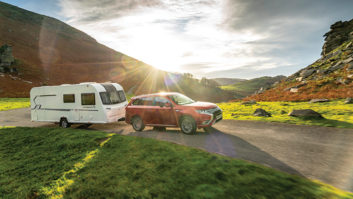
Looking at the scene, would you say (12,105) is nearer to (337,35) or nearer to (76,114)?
(76,114)

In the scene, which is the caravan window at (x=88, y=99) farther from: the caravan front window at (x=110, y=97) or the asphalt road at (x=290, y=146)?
the asphalt road at (x=290, y=146)

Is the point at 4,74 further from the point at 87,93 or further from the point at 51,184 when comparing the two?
the point at 51,184

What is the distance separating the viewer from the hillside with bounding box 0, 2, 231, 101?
179 feet

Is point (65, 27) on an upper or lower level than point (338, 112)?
upper

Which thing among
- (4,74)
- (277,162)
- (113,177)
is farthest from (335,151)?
(4,74)

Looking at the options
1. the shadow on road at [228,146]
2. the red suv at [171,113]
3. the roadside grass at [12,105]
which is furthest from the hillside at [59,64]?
the shadow on road at [228,146]

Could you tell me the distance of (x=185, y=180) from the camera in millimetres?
4062

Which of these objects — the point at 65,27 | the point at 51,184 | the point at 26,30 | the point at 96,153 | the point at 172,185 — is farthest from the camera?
the point at 65,27

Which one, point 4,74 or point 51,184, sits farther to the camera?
point 4,74

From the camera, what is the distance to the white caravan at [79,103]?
11148 millimetres

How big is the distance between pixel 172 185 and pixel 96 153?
356 centimetres

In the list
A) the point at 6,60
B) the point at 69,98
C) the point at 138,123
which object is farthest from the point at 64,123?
the point at 6,60

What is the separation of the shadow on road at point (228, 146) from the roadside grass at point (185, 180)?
72 cm

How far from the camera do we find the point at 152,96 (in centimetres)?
999
